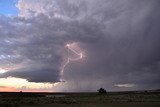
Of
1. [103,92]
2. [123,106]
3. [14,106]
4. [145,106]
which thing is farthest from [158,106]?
[103,92]

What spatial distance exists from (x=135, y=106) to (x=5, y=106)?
902 inches

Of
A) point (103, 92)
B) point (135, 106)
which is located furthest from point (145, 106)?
Answer: point (103, 92)

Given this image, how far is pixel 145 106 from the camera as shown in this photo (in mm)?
50156

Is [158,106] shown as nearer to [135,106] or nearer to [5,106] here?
[135,106]

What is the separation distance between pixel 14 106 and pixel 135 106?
21.4 meters

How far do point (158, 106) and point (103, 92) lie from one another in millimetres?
98764

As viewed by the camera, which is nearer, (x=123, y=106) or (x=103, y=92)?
(x=123, y=106)

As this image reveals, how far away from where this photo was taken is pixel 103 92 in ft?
486

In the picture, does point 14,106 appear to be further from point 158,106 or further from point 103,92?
point 103,92

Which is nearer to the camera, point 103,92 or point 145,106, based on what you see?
point 145,106

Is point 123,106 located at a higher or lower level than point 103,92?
lower

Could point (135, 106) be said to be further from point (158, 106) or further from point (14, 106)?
point (14, 106)

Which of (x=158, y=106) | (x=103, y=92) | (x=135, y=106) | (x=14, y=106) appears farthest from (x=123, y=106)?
(x=103, y=92)

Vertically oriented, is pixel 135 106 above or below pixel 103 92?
below
